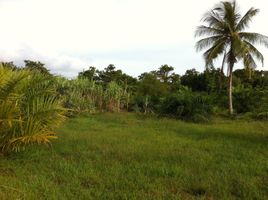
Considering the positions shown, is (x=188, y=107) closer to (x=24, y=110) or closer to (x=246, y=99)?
(x=246, y=99)

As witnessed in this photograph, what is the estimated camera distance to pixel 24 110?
7.38 metres

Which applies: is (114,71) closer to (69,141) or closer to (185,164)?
(69,141)

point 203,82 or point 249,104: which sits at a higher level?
point 203,82

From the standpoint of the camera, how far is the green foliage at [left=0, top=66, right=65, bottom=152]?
680 centimetres

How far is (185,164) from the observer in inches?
274

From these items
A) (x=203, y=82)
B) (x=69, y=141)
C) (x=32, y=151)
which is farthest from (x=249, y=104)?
(x=32, y=151)

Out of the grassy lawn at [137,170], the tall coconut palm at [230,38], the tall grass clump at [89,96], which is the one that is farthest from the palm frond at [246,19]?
the grassy lawn at [137,170]

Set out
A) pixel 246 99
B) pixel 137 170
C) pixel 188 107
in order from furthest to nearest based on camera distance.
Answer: pixel 246 99
pixel 188 107
pixel 137 170

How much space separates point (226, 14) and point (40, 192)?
19166 mm

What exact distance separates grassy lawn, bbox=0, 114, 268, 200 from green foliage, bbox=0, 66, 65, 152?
0.49 meters

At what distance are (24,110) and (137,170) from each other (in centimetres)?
278

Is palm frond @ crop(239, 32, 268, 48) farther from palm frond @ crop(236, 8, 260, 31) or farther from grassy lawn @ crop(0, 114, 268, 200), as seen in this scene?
grassy lawn @ crop(0, 114, 268, 200)

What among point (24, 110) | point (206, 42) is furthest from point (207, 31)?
point (24, 110)

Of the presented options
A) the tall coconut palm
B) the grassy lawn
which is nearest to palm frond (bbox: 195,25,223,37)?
the tall coconut palm
